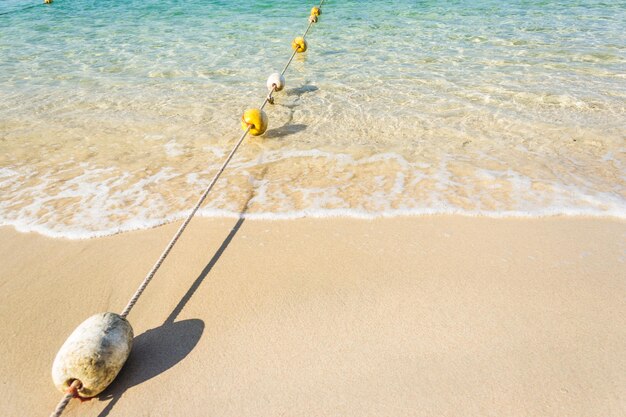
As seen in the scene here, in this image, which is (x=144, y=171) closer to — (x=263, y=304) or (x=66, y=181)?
(x=66, y=181)

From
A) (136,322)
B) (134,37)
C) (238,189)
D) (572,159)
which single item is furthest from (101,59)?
(572,159)

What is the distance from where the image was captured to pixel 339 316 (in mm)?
2408

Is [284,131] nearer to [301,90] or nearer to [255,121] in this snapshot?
[255,121]

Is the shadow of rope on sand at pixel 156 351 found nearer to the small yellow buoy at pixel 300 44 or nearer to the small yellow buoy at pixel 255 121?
the small yellow buoy at pixel 255 121

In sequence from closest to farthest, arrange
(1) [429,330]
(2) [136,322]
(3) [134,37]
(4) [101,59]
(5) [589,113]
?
(1) [429,330]
(2) [136,322]
(5) [589,113]
(4) [101,59]
(3) [134,37]

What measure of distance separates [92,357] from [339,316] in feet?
3.91

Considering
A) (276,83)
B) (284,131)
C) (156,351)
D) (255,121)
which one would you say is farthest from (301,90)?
(156,351)

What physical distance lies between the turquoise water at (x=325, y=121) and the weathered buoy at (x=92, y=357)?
137cm

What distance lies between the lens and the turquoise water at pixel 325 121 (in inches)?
141

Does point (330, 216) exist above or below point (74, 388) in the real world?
below

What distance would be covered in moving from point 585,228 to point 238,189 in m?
2.63

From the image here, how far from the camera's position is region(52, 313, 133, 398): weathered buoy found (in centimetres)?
190

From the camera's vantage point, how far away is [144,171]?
4.17 m

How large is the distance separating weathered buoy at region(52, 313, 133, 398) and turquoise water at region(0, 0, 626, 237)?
4.51 feet
